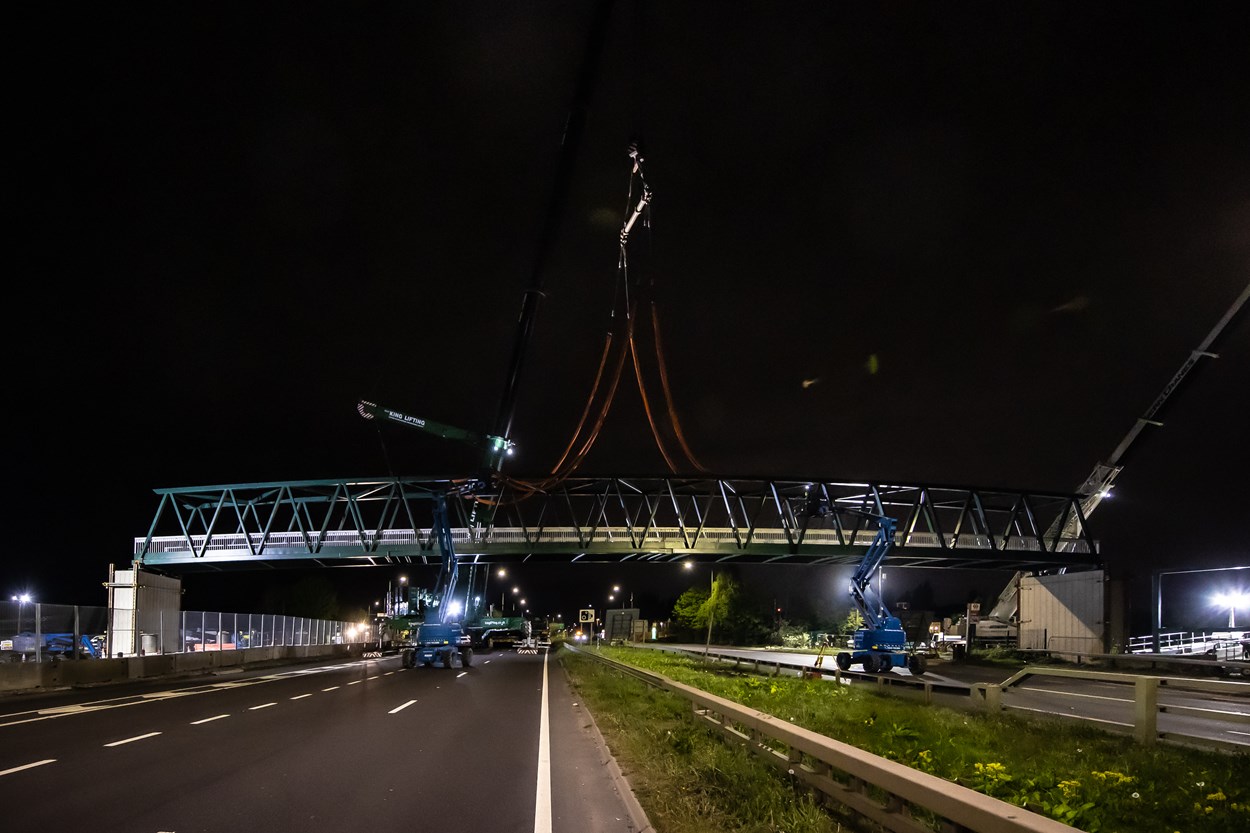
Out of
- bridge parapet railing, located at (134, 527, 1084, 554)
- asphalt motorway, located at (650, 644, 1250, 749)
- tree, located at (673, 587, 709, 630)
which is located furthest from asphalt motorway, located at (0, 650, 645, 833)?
tree, located at (673, 587, 709, 630)

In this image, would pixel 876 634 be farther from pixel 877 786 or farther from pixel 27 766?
pixel 877 786

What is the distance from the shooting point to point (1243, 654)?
1656 inches

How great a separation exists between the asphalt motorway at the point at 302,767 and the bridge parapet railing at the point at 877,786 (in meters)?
1.57

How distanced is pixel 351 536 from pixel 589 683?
59.1m

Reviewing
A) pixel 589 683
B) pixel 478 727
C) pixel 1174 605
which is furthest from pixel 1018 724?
pixel 1174 605

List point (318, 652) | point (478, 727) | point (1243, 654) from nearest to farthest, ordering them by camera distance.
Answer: point (478, 727) → point (1243, 654) → point (318, 652)

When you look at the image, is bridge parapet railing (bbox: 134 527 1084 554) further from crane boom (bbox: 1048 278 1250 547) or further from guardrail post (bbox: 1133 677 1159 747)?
guardrail post (bbox: 1133 677 1159 747)

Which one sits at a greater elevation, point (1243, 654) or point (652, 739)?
point (652, 739)

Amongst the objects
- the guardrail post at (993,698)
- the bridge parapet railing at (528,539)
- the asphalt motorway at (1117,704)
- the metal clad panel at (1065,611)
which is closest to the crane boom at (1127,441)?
the bridge parapet railing at (528,539)

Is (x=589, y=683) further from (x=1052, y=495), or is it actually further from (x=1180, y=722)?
(x=1052, y=495)

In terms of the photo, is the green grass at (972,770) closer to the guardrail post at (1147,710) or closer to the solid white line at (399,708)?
the guardrail post at (1147,710)

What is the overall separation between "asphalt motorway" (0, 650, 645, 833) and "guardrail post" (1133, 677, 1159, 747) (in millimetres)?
6439

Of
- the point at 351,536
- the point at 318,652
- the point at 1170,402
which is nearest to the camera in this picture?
the point at 1170,402

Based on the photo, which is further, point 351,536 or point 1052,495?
point 351,536
